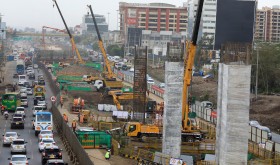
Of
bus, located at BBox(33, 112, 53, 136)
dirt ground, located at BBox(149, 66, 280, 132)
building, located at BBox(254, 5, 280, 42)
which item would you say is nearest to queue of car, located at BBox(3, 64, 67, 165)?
bus, located at BBox(33, 112, 53, 136)

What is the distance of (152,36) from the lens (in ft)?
540

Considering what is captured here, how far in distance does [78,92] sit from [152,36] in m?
89.4

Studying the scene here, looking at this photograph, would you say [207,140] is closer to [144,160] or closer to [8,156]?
[144,160]

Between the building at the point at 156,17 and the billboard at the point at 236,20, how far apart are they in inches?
4911

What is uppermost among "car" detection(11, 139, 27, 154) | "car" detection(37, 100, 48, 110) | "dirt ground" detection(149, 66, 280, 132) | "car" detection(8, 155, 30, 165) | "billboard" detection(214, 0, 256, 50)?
"billboard" detection(214, 0, 256, 50)

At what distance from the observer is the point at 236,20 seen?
55531mm

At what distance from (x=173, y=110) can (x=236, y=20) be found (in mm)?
24264

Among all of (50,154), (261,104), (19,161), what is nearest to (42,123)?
(50,154)

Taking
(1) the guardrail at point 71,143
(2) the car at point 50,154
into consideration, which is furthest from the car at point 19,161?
(1) the guardrail at point 71,143

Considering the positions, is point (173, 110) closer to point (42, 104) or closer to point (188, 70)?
point (188, 70)

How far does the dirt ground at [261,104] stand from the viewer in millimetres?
54516

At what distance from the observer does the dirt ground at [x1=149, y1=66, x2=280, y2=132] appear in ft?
179

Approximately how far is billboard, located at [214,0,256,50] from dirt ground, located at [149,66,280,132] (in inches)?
258

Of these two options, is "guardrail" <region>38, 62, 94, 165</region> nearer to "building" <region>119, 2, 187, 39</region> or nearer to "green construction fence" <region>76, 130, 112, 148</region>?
"green construction fence" <region>76, 130, 112, 148</region>
